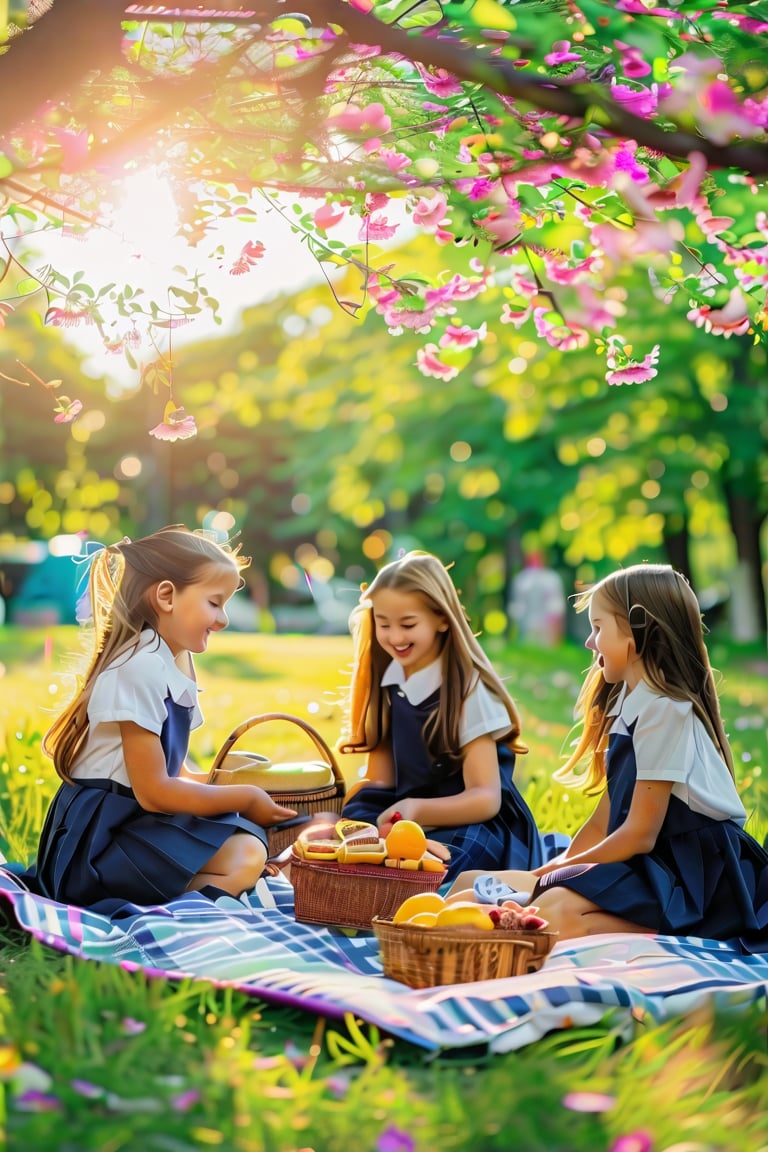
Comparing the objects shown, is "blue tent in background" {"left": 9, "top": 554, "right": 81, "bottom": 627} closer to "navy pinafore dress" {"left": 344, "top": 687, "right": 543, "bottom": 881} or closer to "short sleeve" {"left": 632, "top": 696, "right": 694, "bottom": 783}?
"navy pinafore dress" {"left": 344, "top": 687, "right": 543, "bottom": 881}

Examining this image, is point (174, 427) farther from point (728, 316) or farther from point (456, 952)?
point (456, 952)

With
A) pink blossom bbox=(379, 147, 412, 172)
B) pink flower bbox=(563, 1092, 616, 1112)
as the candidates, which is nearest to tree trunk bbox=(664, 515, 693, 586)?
pink blossom bbox=(379, 147, 412, 172)

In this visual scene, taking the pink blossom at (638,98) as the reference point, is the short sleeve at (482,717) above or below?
below

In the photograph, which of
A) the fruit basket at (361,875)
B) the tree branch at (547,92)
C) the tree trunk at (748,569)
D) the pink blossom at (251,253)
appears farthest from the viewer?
the tree trunk at (748,569)

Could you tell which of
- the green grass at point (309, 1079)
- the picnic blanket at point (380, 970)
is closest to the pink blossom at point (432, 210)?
the picnic blanket at point (380, 970)

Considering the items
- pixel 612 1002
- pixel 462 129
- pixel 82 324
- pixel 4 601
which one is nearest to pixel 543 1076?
pixel 612 1002

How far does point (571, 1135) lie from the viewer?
2420 millimetres

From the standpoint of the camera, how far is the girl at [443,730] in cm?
468

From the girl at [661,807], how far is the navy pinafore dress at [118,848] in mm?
990

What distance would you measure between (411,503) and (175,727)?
2489cm

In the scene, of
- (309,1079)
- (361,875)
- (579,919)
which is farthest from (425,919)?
(309,1079)

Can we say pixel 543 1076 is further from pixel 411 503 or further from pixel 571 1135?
pixel 411 503

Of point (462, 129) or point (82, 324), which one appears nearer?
point (462, 129)

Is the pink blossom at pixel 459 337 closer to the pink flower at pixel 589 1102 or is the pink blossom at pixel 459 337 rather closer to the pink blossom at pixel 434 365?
the pink blossom at pixel 434 365
